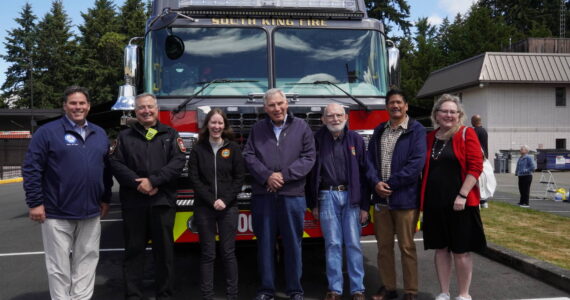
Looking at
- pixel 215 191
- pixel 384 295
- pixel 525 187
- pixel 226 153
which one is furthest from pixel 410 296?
pixel 525 187

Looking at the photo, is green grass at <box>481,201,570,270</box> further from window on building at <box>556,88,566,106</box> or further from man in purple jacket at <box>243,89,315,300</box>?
window on building at <box>556,88,566,106</box>

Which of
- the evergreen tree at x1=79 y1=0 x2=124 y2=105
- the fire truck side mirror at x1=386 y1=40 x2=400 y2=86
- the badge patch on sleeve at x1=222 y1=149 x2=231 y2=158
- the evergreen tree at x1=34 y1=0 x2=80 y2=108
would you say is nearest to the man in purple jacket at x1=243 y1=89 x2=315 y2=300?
the badge patch on sleeve at x1=222 y1=149 x2=231 y2=158

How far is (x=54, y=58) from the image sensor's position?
65000 mm

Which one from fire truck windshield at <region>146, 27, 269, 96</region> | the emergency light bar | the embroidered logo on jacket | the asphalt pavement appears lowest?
the asphalt pavement

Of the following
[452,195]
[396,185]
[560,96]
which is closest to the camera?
[452,195]

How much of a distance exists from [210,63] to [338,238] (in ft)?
7.76

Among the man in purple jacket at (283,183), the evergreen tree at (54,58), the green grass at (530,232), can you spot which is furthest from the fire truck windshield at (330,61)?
the evergreen tree at (54,58)

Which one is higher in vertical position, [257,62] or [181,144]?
[257,62]

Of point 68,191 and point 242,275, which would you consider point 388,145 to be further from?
point 68,191

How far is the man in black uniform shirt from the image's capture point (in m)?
4.46

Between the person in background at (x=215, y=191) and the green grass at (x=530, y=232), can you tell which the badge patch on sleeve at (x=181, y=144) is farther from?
the green grass at (x=530, y=232)

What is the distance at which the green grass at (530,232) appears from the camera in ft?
20.8

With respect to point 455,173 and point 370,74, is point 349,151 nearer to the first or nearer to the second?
point 455,173

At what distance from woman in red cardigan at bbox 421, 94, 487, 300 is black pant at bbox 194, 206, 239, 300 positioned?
5.76ft
